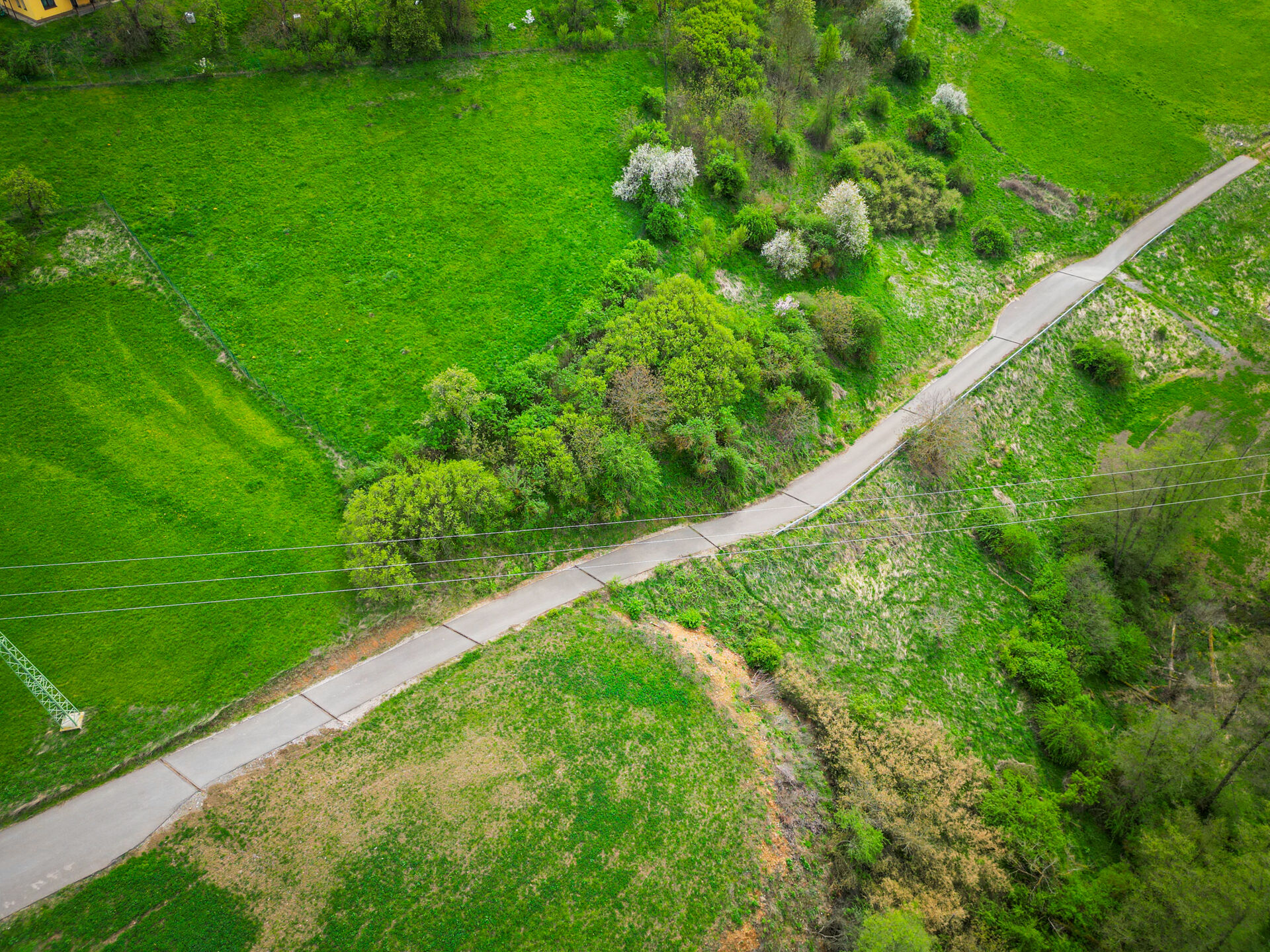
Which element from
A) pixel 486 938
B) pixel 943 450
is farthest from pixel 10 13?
pixel 943 450

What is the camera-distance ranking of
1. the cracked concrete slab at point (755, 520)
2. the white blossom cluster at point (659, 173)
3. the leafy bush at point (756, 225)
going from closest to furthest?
the cracked concrete slab at point (755, 520) → the white blossom cluster at point (659, 173) → the leafy bush at point (756, 225)

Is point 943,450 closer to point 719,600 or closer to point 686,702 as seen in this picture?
point 719,600

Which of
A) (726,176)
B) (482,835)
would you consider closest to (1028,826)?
(482,835)

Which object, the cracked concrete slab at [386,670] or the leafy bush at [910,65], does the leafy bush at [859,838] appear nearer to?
the cracked concrete slab at [386,670]

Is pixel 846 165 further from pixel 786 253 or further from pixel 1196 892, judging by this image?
pixel 1196 892

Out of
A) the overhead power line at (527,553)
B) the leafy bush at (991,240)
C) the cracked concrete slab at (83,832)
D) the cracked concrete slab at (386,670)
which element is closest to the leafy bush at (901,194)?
the leafy bush at (991,240)
